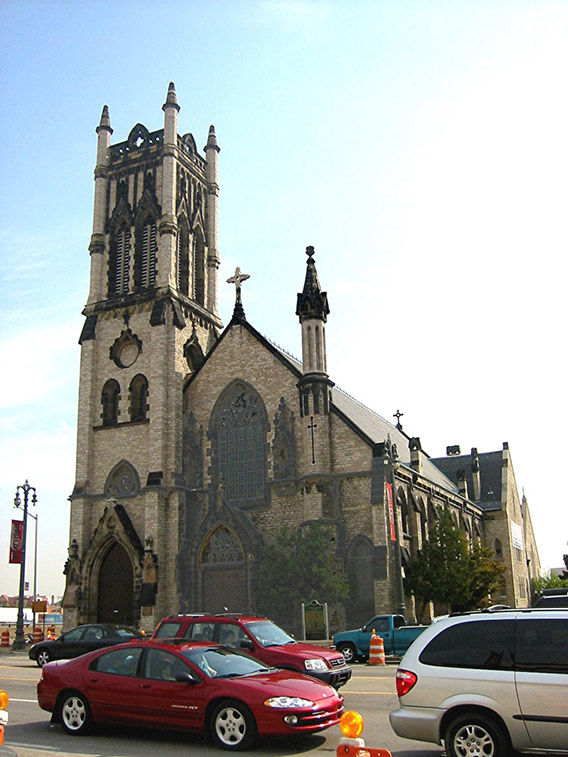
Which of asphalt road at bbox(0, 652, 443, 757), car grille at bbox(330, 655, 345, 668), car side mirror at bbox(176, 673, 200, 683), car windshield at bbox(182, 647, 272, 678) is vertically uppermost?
car windshield at bbox(182, 647, 272, 678)

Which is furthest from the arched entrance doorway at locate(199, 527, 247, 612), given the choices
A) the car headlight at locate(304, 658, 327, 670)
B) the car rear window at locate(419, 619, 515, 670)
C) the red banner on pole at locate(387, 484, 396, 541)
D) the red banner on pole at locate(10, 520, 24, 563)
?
the car rear window at locate(419, 619, 515, 670)

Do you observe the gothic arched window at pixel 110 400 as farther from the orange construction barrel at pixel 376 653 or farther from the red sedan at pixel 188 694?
the red sedan at pixel 188 694

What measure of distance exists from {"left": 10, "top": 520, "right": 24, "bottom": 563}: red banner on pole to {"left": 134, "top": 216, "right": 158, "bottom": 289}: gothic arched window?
47.0 ft

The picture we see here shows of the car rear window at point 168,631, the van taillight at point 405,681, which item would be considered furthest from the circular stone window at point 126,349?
the van taillight at point 405,681

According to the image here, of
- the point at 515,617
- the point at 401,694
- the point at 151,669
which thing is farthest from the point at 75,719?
the point at 515,617

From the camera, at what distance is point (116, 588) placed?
37406 mm

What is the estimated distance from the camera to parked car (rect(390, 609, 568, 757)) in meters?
7.69

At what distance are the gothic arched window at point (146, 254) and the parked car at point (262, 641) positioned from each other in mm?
29616

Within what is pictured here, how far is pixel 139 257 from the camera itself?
43.0 m

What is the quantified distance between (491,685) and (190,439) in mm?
31261

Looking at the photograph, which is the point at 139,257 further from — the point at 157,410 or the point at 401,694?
the point at 401,694

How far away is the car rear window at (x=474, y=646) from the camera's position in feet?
26.6

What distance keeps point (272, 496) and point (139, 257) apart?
16.5 metres

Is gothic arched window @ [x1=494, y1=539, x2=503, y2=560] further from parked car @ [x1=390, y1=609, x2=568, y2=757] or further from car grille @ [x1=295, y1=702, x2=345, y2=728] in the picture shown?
parked car @ [x1=390, y1=609, x2=568, y2=757]
